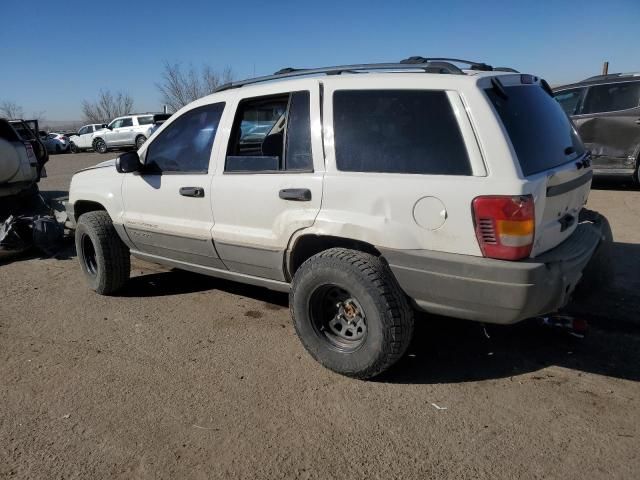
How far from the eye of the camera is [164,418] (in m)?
2.84

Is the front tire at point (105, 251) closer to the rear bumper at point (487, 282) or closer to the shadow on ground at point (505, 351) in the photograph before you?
the shadow on ground at point (505, 351)

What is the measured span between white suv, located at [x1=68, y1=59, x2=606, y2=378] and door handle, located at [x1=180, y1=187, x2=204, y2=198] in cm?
1

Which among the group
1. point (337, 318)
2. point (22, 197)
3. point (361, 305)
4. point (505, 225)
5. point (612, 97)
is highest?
point (612, 97)

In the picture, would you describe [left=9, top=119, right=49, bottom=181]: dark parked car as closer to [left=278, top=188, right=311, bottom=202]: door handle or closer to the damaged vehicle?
the damaged vehicle

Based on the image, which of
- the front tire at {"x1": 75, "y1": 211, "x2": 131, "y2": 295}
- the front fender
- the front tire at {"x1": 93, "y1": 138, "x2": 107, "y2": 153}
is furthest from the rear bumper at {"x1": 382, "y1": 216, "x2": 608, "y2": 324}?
the front tire at {"x1": 93, "y1": 138, "x2": 107, "y2": 153}

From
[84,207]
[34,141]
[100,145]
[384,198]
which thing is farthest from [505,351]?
[100,145]

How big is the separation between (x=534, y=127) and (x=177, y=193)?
8.41 ft

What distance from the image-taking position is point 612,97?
8.52 m

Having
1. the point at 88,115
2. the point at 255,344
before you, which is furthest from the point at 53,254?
the point at 88,115

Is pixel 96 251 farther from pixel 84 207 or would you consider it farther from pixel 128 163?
pixel 128 163

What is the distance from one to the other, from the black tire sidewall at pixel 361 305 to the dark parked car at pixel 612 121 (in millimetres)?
7312

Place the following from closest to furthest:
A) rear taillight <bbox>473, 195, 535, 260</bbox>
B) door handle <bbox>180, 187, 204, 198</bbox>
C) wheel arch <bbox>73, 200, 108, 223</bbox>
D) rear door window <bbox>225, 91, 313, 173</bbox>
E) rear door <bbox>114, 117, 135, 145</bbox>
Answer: rear taillight <bbox>473, 195, 535, 260</bbox> < rear door window <bbox>225, 91, 313, 173</bbox> < door handle <bbox>180, 187, 204, 198</bbox> < wheel arch <bbox>73, 200, 108, 223</bbox> < rear door <bbox>114, 117, 135, 145</bbox>

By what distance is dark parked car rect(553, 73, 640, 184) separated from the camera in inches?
325

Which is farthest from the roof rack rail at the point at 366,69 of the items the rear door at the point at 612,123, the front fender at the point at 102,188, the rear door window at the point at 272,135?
the rear door at the point at 612,123
